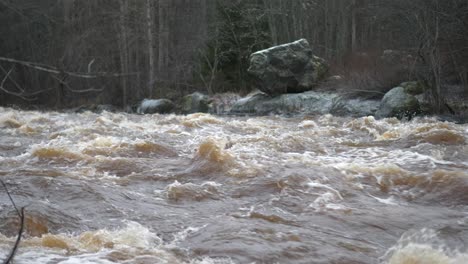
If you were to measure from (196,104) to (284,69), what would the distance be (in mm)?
3655

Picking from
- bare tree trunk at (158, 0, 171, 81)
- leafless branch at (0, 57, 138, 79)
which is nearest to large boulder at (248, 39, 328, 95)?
bare tree trunk at (158, 0, 171, 81)

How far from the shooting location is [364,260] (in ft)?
12.3

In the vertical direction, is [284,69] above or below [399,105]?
above

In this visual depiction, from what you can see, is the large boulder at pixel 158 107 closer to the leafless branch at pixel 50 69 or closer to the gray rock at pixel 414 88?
the gray rock at pixel 414 88

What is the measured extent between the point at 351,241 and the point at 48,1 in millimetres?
2929

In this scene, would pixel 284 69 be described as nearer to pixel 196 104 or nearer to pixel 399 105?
pixel 196 104

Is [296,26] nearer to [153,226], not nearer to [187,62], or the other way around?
[187,62]

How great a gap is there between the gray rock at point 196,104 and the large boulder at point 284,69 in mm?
2189

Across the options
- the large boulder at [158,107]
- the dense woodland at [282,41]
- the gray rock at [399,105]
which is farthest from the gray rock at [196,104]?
the gray rock at [399,105]

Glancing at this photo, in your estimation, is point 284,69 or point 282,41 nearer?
point 284,69

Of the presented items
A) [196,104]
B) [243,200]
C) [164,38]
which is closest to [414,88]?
[196,104]

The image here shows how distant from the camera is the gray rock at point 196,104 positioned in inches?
757

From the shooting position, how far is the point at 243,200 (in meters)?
5.36

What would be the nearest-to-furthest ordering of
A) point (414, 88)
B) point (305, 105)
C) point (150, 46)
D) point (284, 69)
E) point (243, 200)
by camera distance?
point (243, 200), point (414, 88), point (305, 105), point (284, 69), point (150, 46)
